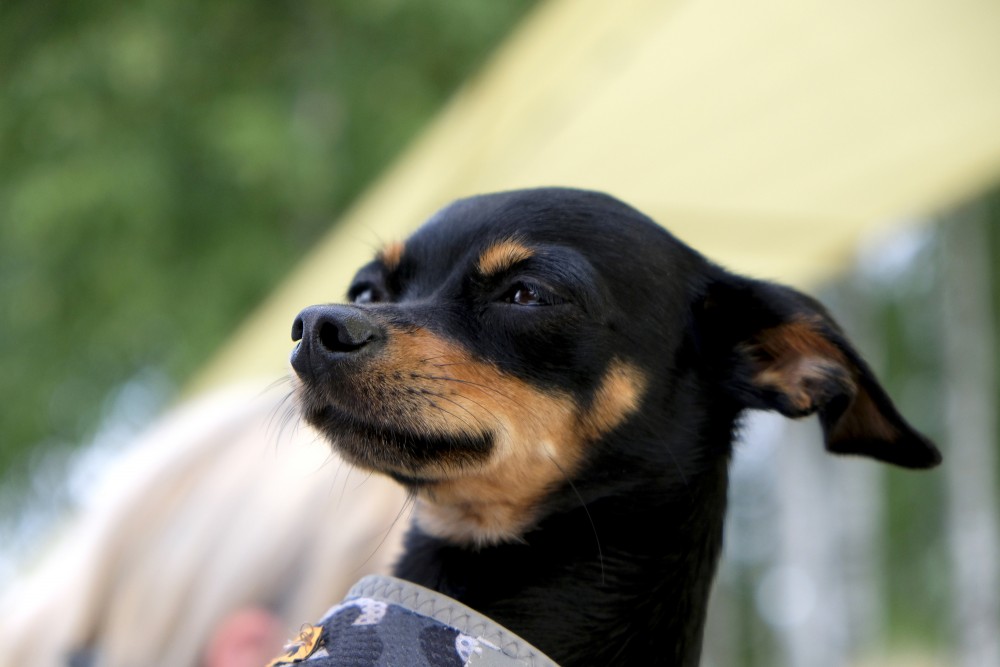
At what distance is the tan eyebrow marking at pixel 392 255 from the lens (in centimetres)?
225

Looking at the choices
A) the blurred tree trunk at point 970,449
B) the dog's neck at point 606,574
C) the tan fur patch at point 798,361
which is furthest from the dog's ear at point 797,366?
the blurred tree trunk at point 970,449

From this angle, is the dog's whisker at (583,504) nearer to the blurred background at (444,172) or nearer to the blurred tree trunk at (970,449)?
the blurred background at (444,172)

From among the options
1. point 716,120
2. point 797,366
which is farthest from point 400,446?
point 716,120

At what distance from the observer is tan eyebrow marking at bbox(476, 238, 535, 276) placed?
1.98 meters

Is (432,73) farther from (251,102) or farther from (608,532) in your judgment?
(608,532)

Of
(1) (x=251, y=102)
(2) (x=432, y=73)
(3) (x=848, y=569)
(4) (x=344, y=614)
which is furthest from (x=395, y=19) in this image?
(4) (x=344, y=614)

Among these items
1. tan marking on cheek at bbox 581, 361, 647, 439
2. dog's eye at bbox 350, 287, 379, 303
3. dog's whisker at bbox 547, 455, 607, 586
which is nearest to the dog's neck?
dog's whisker at bbox 547, 455, 607, 586

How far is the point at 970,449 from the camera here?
8070 mm

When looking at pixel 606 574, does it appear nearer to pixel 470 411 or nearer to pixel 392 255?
pixel 470 411

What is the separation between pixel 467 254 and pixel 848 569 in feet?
26.0

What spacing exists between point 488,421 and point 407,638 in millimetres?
434

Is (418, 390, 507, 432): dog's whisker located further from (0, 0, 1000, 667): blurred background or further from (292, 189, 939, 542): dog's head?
(0, 0, 1000, 667): blurred background

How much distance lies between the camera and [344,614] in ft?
5.64

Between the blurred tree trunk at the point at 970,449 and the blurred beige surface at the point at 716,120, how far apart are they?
3042 millimetres
